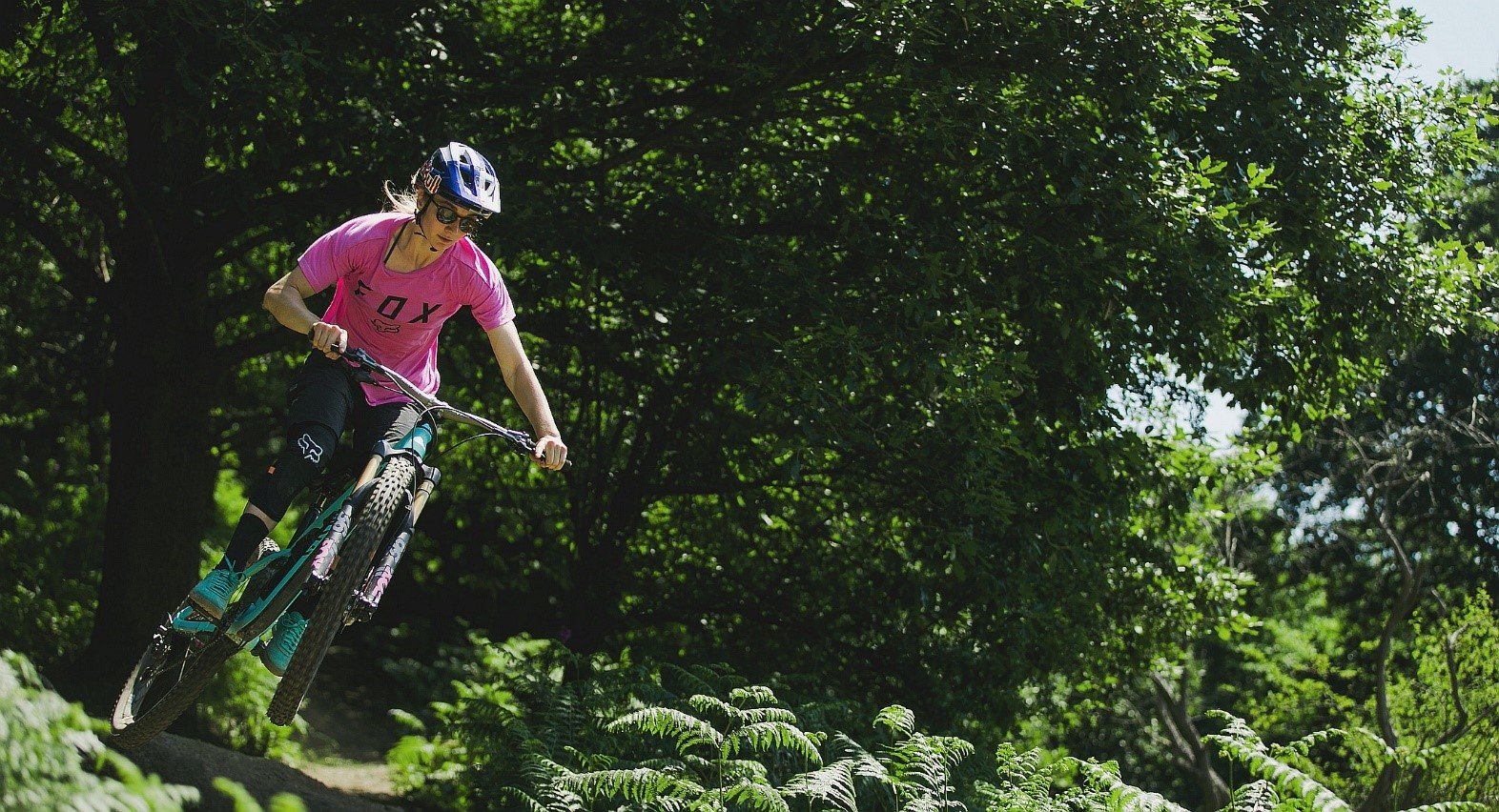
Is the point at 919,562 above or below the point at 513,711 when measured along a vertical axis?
above

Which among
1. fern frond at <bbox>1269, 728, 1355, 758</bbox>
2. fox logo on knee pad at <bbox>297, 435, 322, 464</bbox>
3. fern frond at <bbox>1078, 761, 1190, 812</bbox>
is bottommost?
fox logo on knee pad at <bbox>297, 435, 322, 464</bbox>

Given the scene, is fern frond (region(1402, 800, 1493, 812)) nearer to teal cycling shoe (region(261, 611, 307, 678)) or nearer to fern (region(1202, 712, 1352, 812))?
fern (region(1202, 712, 1352, 812))

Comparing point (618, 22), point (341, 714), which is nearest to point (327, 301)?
point (618, 22)

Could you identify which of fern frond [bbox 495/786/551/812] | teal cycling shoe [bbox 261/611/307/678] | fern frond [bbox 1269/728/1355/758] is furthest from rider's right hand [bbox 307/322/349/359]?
fern frond [bbox 1269/728/1355/758]

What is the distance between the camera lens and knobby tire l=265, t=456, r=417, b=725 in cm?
480

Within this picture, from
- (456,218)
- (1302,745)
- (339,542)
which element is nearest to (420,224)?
(456,218)

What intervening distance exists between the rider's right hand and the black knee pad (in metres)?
0.47

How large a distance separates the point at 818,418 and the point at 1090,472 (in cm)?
261

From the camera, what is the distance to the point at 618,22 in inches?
379

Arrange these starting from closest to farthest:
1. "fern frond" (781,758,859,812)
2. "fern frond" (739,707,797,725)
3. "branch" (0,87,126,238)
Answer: "fern frond" (781,758,859,812) < "fern frond" (739,707,797,725) < "branch" (0,87,126,238)

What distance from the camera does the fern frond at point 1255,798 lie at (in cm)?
618

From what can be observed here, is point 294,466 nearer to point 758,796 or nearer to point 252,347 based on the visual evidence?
point 758,796

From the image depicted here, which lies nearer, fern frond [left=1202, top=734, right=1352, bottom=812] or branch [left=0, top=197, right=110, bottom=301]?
fern frond [left=1202, top=734, right=1352, bottom=812]

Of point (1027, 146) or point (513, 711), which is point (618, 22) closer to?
point (1027, 146)
